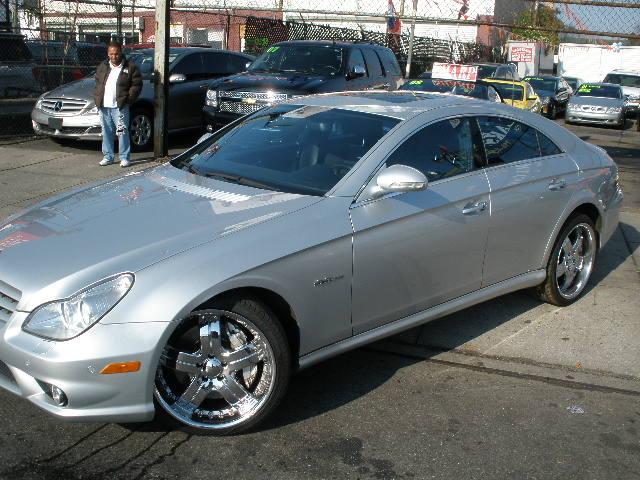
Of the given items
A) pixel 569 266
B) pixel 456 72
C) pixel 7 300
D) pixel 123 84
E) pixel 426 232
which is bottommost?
pixel 569 266

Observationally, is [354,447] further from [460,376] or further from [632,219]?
[632,219]

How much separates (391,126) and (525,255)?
1.40 metres

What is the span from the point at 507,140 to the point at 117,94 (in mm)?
6251

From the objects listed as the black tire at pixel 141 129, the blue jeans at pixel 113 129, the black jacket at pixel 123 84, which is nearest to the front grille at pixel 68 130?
the black tire at pixel 141 129

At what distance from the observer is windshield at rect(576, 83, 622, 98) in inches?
946

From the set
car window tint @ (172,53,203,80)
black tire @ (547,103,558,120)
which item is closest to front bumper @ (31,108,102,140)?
car window tint @ (172,53,203,80)

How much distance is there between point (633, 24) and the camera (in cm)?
1084

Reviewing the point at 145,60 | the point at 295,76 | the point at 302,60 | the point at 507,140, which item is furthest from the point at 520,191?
the point at 145,60

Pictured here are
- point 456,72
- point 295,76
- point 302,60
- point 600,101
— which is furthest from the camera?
point 600,101

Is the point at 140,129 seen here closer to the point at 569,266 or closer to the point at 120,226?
the point at 569,266

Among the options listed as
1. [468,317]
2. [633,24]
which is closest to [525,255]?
[468,317]

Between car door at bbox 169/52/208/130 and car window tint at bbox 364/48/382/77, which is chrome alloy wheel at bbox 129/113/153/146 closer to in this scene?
car door at bbox 169/52/208/130

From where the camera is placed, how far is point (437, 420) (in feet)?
13.7

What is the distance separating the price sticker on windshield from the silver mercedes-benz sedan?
9516 mm
